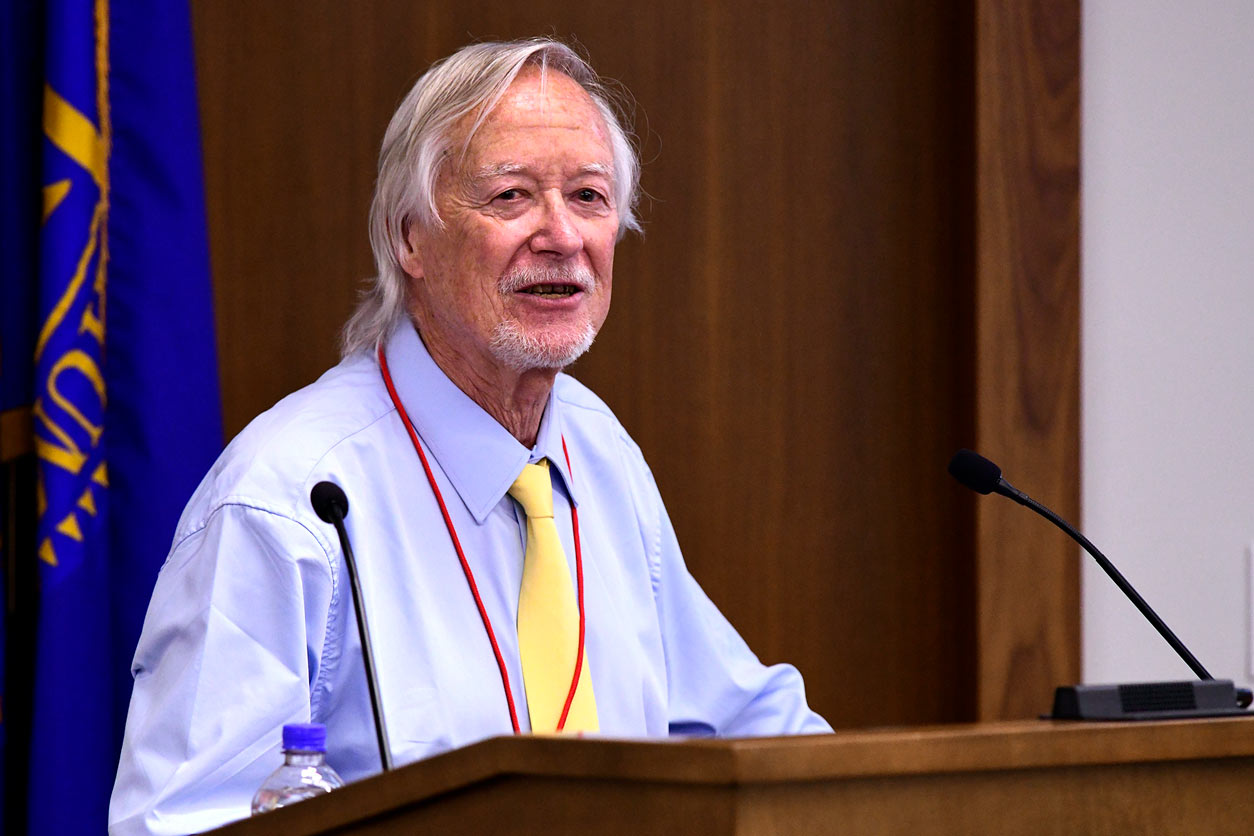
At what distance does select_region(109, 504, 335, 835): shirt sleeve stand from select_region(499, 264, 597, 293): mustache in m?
0.48

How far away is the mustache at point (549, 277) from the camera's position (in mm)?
1855

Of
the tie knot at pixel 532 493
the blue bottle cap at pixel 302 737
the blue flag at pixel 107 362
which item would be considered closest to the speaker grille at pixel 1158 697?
the blue bottle cap at pixel 302 737

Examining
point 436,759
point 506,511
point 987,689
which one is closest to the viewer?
point 436,759

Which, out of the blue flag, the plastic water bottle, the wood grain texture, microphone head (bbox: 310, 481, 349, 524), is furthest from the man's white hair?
the wood grain texture

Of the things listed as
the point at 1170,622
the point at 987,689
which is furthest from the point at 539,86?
the point at 1170,622

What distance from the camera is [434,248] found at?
6.23 ft

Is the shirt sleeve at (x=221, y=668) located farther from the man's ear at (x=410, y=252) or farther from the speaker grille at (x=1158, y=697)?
the speaker grille at (x=1158, y=697)

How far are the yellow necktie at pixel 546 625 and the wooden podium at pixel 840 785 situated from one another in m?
0.74

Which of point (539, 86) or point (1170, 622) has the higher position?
point (539, 86)

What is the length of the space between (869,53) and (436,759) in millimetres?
2104

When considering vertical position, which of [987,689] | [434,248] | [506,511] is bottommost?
[987,689]

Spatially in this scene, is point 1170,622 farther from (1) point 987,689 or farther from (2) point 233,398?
(2) point 233,398

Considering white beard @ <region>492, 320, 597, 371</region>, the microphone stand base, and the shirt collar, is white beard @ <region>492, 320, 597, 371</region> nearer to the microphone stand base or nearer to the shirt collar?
the shirt collar

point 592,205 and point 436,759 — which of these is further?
point 592,205
